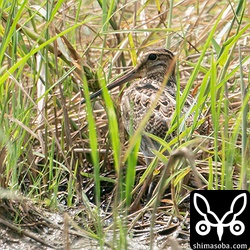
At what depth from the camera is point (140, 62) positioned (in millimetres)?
4148

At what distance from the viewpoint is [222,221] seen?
267 cm

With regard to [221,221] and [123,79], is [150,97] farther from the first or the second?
[221,221]

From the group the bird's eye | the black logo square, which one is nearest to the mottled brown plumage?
the bird's eye

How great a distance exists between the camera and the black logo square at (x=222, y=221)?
2.63m

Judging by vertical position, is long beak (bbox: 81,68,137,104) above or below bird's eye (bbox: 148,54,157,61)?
below

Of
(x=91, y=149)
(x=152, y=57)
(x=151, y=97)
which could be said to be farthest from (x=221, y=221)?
(x=152, y=57)

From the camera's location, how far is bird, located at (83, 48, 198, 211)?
355 centimetres

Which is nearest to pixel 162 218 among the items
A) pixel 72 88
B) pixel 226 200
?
pixel 226 200

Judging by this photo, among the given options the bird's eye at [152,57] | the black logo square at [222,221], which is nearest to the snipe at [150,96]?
the bird's eye at [152,57]

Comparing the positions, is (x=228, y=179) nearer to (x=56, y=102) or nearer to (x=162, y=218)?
(x=162, y=218)

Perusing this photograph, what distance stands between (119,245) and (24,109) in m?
1.04

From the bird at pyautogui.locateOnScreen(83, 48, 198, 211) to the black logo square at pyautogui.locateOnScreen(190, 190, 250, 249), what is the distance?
706mm

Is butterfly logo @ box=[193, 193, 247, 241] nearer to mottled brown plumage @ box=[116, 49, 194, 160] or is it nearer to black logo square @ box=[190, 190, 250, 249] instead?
black logo square @ box=[190, 190, 250, 249]

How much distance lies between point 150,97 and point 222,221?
4.24 feet
